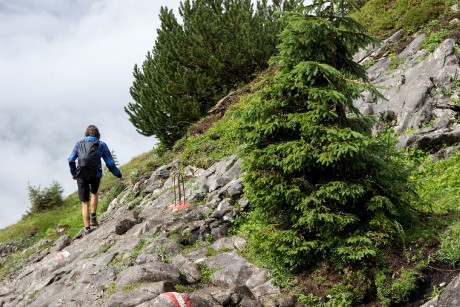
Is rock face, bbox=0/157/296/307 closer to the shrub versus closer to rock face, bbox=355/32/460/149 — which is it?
rock face, bbox=355/32/460/149

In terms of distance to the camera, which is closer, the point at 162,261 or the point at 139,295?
the point at 139,295

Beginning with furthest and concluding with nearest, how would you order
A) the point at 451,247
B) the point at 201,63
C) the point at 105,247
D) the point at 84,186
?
the point at 201,63, the point at 84,186, the point at 105,247, the point at 451,247

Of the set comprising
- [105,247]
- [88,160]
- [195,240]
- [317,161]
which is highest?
[88,160]

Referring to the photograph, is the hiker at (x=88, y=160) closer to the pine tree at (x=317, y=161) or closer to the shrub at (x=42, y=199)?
the pine tree at (x=317, y=161)

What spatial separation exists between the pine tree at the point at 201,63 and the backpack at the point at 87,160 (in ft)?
28.0

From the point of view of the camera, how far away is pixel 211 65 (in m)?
19.8

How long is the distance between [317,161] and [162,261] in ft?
12.3

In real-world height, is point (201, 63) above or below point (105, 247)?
above

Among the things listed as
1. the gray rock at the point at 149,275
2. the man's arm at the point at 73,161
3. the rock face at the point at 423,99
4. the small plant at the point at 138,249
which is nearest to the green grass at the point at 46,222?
the man's arm at the point at 73,161

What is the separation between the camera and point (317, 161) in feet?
20.1

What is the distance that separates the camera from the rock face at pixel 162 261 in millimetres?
6430

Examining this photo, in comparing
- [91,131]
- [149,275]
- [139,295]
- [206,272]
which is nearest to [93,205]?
[91,131]

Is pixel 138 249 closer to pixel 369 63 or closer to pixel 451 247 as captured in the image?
pixel 451 247

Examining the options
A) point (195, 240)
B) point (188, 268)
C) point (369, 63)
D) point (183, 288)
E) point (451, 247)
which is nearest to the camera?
point (451, 247)
